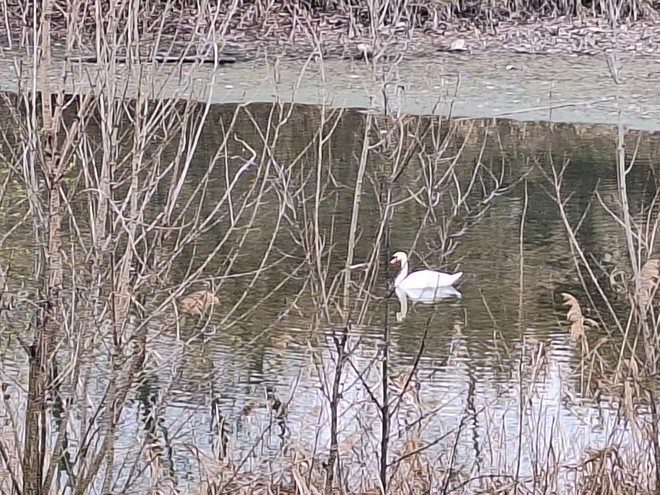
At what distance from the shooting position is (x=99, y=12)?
249 centimetres

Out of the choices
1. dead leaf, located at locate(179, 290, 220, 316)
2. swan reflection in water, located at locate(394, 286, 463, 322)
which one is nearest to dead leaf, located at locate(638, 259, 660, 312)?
dead leaf, located at locate(179, 290, 220, 316)

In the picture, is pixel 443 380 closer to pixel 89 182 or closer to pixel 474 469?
pixel 474 469

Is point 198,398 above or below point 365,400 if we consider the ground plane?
below

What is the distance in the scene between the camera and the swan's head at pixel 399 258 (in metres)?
5.25

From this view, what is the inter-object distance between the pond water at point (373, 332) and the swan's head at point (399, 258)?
9 cm

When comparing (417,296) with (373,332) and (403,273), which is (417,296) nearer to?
(403,273)

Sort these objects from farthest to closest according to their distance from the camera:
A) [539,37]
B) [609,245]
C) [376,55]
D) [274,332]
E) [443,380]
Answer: [539,37] → [609,245] → [274,332] → [443,380] → [376,55]

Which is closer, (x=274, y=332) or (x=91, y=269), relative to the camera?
(x=91, y=269)

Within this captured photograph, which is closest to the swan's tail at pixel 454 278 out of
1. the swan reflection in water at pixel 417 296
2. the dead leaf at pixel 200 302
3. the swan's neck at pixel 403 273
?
the swan reflection in water at pixel 417 296

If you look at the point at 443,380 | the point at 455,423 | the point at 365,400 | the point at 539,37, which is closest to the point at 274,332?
the point at 443,380

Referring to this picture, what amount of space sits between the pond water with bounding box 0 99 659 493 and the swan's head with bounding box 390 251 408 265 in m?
0.09

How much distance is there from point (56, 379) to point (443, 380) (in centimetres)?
217

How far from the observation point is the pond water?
10.2 ft

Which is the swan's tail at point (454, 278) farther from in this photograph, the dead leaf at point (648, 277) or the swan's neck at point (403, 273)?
the dead leaf at point (648, 277)
